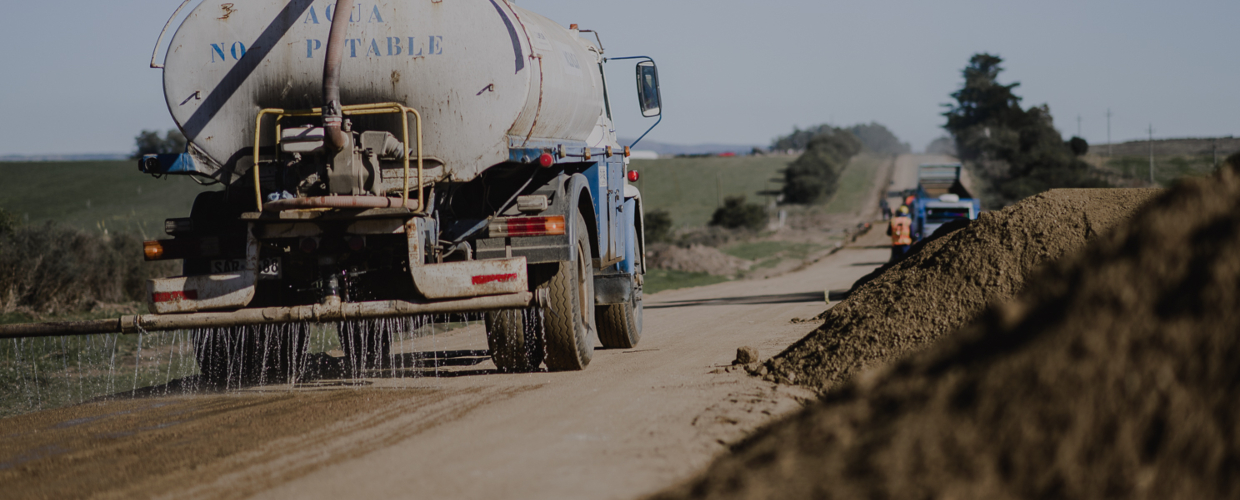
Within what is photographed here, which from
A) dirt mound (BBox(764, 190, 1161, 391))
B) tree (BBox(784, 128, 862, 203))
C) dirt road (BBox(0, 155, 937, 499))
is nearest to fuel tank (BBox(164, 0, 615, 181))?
dirt road (BBox(0, 155, 937, 499))

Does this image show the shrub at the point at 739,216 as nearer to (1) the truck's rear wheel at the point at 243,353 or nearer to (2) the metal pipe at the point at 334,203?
(1) the truck's rear wheel at the point at 243,353

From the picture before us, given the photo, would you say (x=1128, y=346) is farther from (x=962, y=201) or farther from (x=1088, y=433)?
(x=962, y=201)

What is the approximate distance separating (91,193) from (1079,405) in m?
58.4

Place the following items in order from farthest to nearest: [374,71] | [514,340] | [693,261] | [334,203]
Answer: [693,261] → [514,340] → [374,71] → [334,203]

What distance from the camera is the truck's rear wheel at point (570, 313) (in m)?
7.86

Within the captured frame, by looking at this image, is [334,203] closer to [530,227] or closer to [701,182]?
[530,227]

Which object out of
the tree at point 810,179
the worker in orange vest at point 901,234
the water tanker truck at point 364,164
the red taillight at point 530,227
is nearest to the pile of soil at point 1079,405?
the water tanker truck at point 364,164

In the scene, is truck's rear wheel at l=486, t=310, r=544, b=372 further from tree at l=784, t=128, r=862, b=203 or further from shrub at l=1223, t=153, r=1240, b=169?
tree at l=784, t=128, r=862, b=203

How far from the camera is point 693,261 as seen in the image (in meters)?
28.4

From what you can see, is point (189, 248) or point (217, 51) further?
point (189, 248)

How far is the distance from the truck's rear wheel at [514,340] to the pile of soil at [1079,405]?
462cm

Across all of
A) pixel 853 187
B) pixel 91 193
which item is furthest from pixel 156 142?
pixel 853 187

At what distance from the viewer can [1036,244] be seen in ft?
27.2

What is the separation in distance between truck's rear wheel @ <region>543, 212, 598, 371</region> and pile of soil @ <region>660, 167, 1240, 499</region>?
445 cm
